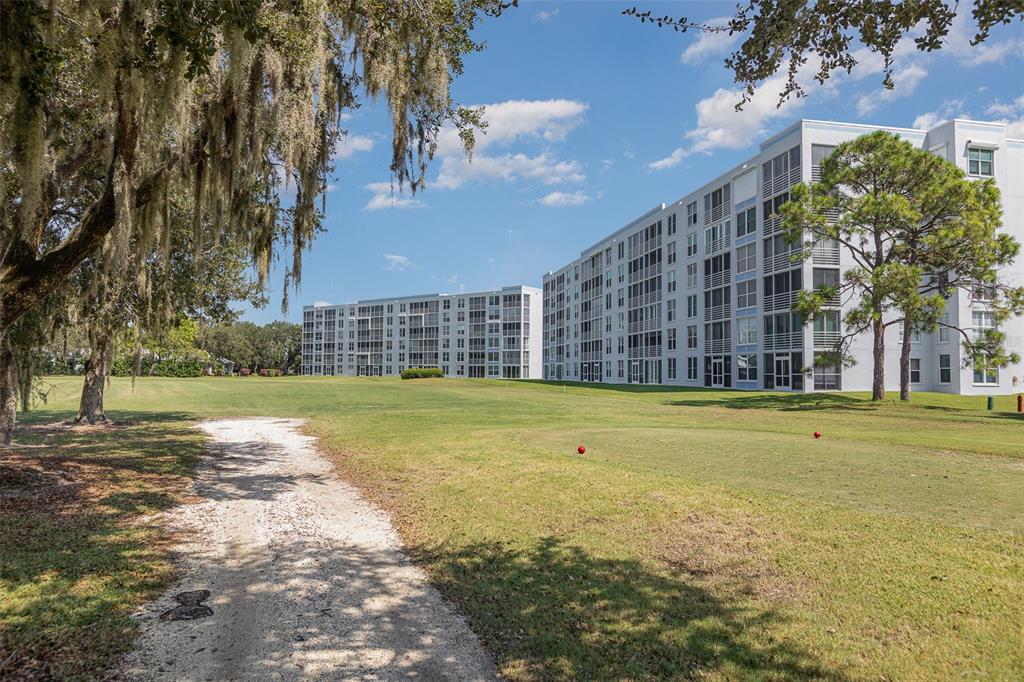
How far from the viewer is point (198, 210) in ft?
33.8

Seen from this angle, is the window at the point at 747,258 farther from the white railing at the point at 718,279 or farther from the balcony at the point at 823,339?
the balcony at the point at 823,339

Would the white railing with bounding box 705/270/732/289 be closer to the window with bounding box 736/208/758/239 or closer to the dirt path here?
the window with bounding box 736/208/758/239

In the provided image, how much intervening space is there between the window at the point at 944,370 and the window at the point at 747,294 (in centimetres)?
1315

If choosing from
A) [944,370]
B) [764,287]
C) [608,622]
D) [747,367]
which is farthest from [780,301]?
[608,622]

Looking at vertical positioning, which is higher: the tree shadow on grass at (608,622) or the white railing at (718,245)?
the white railing at (718,245)

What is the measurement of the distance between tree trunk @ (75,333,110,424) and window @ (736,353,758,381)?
43.5 meters

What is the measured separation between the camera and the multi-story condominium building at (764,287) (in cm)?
4141

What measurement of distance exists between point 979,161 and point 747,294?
692 inches

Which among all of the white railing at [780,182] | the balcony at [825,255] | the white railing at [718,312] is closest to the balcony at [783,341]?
the white railing at [718,312]

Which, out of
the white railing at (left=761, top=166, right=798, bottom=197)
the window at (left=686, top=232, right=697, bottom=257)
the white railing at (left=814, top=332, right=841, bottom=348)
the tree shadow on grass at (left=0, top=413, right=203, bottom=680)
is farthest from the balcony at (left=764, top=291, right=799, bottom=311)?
the tree shadow on grass at (left=0, top=413, right=203, bottom=680)

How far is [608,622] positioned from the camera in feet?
16.1

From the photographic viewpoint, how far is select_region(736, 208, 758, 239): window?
48.1 metres

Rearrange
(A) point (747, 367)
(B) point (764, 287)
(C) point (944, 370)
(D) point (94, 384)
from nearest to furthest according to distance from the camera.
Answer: (D) point (94, 384), (C) point (944, 370), (B) point (764, 287), (A) point (747, 367)

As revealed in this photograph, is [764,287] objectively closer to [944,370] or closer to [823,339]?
[823,339]
